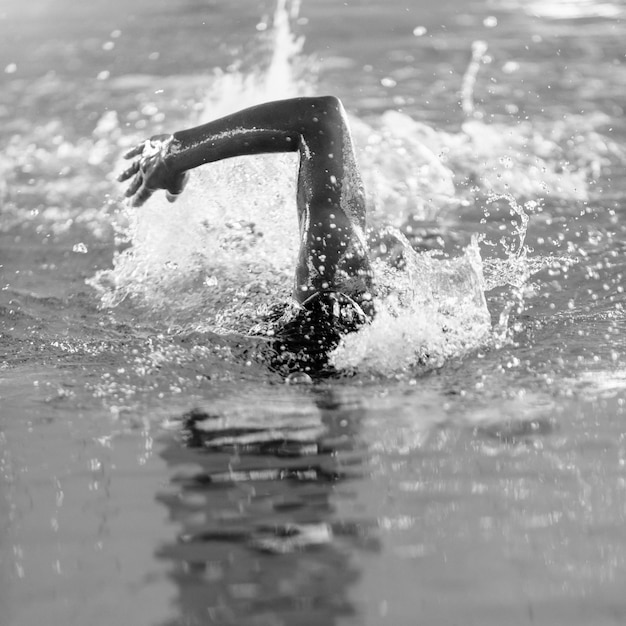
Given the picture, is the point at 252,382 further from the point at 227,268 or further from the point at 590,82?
the point at 590,82

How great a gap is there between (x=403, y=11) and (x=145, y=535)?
7.59 m

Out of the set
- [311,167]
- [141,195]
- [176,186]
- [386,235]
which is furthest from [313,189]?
[386,235]

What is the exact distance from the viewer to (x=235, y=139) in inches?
115

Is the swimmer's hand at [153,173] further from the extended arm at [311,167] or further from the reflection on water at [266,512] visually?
the reflection on water at [266,512]

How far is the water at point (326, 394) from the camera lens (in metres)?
1.60

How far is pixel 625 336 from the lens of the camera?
Result: 9.47ft

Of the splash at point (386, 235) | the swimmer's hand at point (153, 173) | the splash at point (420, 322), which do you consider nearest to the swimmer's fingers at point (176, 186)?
the swimmer's hand at point (153, 173)

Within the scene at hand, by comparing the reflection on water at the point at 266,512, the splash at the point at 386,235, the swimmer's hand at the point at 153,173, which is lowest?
the splash at the point at 386,235

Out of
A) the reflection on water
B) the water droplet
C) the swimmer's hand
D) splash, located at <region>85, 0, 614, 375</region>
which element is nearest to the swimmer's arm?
the swimmer's hand

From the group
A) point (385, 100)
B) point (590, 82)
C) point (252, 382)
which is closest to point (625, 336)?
point (252, 382)

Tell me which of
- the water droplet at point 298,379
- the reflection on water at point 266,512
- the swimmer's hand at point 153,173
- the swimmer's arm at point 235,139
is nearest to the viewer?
the reflection on water at point 266,512

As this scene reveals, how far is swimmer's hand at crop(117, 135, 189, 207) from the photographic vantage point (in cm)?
299

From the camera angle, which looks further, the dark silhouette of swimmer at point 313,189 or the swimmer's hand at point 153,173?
the swimmer's hand at point 153,173

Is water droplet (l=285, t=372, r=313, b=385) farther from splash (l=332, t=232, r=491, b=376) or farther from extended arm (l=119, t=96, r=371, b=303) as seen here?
extended arm (l=119, t=96, r=371, b=303)
